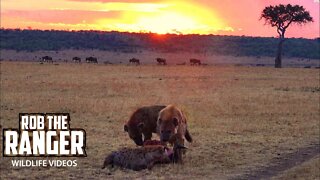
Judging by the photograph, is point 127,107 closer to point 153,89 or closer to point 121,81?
point 153,89

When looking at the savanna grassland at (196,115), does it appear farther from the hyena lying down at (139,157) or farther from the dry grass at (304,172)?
the hyena lying down at (139,157)

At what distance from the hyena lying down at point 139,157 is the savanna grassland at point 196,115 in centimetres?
17

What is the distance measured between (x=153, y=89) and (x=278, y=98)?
6667 millimetres

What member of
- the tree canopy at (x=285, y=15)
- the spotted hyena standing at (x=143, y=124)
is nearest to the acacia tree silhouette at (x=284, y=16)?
the tree canopy at (x=285, y=15)

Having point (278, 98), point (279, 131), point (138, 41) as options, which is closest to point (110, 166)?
point (279, 131)

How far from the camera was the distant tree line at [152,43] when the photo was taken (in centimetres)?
11544

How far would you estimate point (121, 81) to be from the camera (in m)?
39.2

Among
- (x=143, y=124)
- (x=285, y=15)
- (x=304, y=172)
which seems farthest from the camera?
(x=285, y=15)

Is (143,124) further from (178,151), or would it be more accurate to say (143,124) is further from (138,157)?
(138,157)

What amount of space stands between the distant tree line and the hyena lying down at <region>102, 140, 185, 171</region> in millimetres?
91006

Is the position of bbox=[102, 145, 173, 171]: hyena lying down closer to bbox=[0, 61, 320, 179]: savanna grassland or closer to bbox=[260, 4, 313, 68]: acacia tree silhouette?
bbox=[0, 61, 320, 179]: savanna grassland

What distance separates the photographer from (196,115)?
930 inches

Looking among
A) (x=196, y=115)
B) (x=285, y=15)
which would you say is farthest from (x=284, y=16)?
(x=196, y=115)

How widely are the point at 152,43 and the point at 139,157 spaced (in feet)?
401
